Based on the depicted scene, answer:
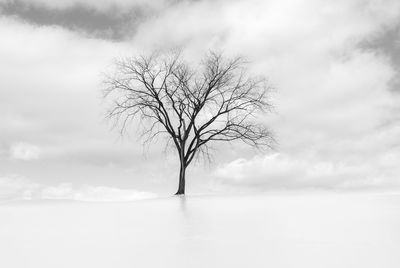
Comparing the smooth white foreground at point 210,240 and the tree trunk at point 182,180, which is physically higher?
the tree trunk at point 182,180

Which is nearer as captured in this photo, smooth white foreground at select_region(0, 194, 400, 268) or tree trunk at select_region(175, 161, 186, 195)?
smooth white foreground at select_region(0, 194, 400, 268)

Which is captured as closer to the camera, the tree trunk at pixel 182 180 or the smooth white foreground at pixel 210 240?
the smooth white foreground at pixel 210 240

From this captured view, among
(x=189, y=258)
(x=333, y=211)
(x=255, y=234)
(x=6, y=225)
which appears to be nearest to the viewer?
(x=189, y=258)

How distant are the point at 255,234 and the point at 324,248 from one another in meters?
1.49

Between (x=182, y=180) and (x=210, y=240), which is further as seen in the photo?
(x=182, y=180)

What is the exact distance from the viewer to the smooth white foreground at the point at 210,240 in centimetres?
528

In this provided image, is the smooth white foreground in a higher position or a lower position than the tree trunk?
lower

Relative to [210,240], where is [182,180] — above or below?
above

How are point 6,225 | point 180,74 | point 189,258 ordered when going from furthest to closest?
point 180,74
point 6,225
point 189,258

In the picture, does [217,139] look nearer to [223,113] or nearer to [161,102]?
[223,113]

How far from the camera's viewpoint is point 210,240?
6512 mm

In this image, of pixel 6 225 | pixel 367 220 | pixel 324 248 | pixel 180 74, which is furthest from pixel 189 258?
pixel 180 74

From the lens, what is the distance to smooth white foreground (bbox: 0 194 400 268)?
17.3 feet

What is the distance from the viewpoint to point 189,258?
533 centimetres
